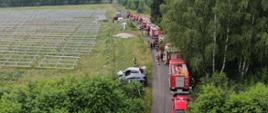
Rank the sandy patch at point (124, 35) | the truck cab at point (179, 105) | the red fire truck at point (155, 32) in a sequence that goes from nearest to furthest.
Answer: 1. the truck cab at point (179, 105)
2. the red fire truck at point (155, 32)
3. the sandy patch at point (124, 35)

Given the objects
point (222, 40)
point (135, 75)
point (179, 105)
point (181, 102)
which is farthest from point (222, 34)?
point (135, 75)

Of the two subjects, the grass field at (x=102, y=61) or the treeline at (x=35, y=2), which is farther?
the treeline at (x=35, y=2)

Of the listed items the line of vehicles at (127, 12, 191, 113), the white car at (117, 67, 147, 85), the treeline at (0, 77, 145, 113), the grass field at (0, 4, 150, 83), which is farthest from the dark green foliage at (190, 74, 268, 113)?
the grass field at (0, 4, 150, 83)

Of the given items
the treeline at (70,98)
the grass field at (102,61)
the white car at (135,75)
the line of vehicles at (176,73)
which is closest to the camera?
the treeline at (70,98)

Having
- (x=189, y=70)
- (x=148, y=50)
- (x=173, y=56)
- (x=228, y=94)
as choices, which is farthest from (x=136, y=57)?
(x=228, y=94)

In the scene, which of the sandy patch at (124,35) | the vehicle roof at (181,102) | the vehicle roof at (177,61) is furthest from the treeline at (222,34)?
the sandy patch at (124,35)

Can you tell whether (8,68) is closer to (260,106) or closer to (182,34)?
(182,34)

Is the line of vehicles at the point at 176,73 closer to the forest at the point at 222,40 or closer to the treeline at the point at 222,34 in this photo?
the forest at the point at 222,40
